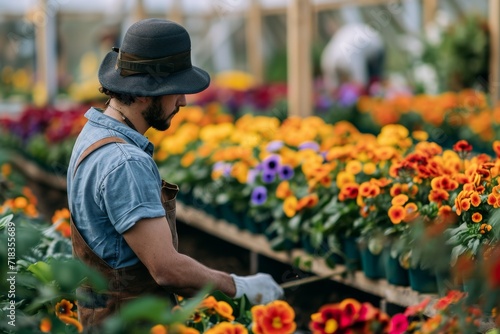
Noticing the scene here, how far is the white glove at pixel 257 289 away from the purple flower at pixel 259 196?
4.47ft

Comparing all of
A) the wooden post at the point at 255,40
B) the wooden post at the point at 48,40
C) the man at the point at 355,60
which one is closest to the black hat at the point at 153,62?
the wooden post at the point at 48,40

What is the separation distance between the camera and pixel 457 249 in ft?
8.02

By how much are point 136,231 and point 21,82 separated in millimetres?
13639

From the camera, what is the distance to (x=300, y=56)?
5.34 m

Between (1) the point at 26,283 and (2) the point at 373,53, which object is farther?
(2) the point at 373,53

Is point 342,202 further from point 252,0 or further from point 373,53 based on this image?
point 252,0

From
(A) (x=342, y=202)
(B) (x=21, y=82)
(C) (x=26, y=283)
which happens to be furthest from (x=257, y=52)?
(C) (x=26, y=283)

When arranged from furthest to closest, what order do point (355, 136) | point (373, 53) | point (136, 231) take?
1. point (373, 53)
2. point (355, 136)
3. point (136, 231)

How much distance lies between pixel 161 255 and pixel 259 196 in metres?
1.97

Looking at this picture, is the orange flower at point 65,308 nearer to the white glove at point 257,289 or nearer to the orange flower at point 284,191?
the white glove at point 257,289

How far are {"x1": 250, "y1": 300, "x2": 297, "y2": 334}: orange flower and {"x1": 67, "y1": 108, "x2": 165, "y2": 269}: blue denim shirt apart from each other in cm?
42

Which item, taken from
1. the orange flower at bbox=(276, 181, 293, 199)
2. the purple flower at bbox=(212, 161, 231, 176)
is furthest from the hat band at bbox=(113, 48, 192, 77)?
the purple flower at bbox=(212, 161, 231, 176)

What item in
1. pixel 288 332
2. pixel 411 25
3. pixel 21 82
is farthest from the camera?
pixel 21 82

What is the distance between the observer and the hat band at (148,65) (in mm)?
2146
